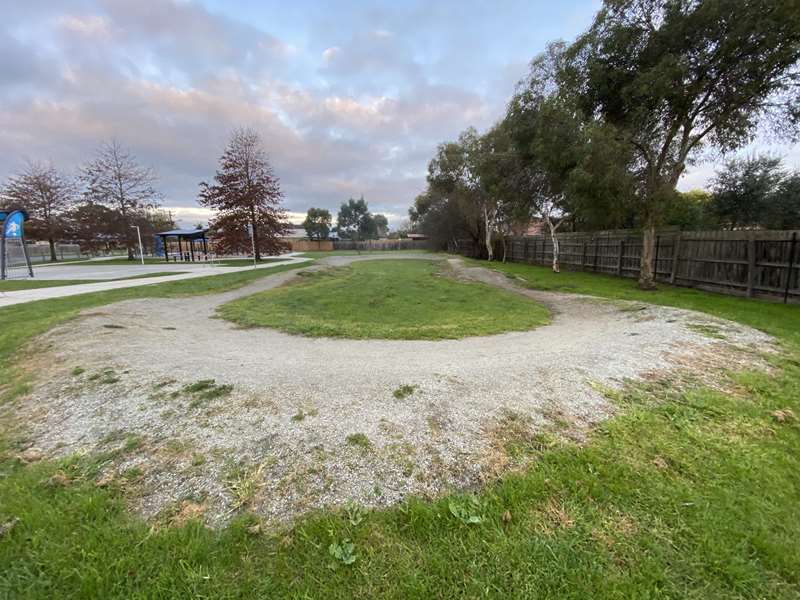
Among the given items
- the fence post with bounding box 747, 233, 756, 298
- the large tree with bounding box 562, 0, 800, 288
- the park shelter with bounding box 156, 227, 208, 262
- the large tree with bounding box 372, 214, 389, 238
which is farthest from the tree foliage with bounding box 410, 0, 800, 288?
the large tree with bounding box 372, 214, 389, 238

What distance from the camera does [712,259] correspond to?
975 cm

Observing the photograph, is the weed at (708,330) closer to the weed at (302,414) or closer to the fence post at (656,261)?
the weed at (302,414)

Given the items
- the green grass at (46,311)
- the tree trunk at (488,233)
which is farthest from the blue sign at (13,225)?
the tree trunk at (488,233)

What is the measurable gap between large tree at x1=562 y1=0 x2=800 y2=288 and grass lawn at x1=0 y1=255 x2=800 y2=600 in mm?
10194

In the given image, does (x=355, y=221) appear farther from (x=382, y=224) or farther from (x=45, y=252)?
(x=45, y=252)

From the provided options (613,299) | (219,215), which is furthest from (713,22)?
(219,215)

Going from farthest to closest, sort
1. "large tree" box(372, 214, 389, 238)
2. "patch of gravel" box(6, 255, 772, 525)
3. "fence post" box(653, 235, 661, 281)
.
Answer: "large tree" box(372, 214, 389, 238) < "fence post" box(653, 235, 661, 281) < "patch of gravel" box(6, 255, 772, 525)

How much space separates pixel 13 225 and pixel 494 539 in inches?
812

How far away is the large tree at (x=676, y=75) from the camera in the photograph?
25.4 ft

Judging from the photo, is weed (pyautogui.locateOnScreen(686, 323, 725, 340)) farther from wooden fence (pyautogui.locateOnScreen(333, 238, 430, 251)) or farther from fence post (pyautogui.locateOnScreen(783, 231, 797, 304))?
wooden fence (pyautogui.locateOnScreen(333, 238, 430, 251))

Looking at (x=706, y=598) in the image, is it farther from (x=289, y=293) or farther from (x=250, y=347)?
(x=289, y=293)

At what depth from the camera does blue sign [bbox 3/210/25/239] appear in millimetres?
12951

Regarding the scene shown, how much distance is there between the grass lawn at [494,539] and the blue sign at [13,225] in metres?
17.4

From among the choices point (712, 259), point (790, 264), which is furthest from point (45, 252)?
point (790, 264)
